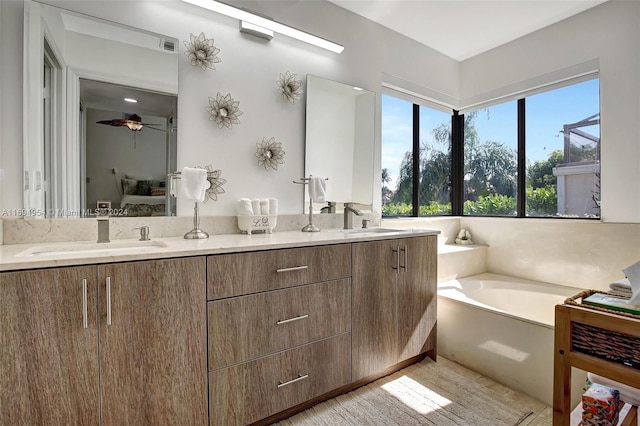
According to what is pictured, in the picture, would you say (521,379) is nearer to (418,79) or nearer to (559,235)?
(559,235)

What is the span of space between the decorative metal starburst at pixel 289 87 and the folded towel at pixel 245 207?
0.78 meters

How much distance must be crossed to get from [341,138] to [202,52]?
1103 millimetres

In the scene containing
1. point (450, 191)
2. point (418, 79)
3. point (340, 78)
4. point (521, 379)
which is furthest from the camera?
point (450, 191)

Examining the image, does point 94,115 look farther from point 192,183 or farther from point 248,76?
point 248,76

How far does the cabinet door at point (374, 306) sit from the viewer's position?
174 cm

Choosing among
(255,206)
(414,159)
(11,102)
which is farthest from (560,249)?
(11,102)

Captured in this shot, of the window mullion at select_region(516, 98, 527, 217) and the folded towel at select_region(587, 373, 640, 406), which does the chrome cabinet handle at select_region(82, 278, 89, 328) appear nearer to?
the folded towel at select_region(587, 373, 640, 406)

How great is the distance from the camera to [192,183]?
63.9 inches

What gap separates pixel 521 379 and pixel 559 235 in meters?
1.35

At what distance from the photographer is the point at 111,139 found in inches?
63.2

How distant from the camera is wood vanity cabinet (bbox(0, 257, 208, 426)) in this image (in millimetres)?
982

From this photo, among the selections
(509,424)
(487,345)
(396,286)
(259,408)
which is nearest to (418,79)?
(396,286)

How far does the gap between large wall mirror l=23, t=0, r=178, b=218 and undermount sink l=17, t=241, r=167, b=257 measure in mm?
183

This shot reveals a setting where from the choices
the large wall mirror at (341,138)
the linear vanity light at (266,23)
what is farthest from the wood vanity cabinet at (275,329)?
the linear vanity light at (266,23)
